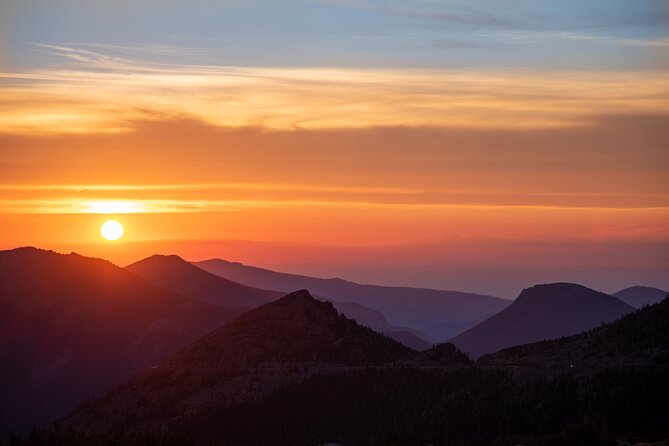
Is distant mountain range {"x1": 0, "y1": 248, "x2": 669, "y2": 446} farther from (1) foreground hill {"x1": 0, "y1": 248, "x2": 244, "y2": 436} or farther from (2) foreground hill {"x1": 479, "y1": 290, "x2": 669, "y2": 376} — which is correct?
(1) foreground hill {"x1": 0, "y1": 248, "x2": 244, "y2": 436}

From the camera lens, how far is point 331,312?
11069 cm

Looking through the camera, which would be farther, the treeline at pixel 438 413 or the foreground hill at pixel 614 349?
the foreground hill at pixel 614 349

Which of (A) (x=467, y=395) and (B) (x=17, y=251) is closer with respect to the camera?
(A) (x=467, y=395)

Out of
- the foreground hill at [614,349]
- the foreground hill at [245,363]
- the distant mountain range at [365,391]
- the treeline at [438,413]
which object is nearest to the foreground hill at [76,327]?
the distant mountain range at [365,391]

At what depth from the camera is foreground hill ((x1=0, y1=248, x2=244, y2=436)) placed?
156500 mm

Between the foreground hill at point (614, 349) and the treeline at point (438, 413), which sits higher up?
the foreground hill at point (614, 349)

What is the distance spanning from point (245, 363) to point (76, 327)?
264 feet

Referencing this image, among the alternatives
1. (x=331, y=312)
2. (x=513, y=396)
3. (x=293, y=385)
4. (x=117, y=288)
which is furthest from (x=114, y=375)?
(x=513, y=396)

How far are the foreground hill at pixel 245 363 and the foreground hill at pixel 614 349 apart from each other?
1765cm

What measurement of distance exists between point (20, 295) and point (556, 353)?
386 feet

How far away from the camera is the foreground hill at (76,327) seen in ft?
513

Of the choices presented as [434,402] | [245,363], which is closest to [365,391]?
[434,402]

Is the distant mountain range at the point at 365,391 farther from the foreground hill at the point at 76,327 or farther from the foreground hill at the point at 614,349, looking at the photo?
the foreground hill at the point at 76,327

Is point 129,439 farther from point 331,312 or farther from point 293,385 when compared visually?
point 331,312
